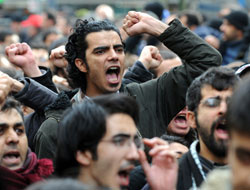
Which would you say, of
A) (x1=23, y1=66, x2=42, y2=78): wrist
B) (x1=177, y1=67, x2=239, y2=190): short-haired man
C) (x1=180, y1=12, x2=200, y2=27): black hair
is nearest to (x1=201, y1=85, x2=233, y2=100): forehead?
(x1=177, y1=67, x2=239, y2=190): short-haired man

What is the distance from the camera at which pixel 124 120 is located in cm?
363

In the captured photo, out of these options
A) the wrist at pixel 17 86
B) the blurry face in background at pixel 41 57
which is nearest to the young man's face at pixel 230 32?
the blurry face in background at pixel 41 57

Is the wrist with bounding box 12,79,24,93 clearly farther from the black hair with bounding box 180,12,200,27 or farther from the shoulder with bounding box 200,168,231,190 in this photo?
the black hair with bounding box 180,12,200,27

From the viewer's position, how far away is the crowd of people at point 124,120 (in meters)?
3.47

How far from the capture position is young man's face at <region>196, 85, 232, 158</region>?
4000 millimetres

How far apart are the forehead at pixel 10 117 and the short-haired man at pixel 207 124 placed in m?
1.08

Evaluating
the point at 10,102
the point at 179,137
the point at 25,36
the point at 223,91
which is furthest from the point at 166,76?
the point at 25,36

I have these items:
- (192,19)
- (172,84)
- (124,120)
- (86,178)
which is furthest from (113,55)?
(192,19)

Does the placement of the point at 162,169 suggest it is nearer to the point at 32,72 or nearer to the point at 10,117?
the point at 10,117

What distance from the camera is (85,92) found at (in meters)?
5.29

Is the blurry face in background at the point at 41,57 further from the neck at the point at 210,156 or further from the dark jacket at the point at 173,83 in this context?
the neck at the point at 210,156

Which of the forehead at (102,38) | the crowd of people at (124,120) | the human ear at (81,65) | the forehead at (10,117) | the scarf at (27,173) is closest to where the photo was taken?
the crowd of people at (124,120)

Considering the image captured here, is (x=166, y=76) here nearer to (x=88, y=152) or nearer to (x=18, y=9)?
(x=88, y=152)

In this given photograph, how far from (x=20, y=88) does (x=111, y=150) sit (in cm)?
187
